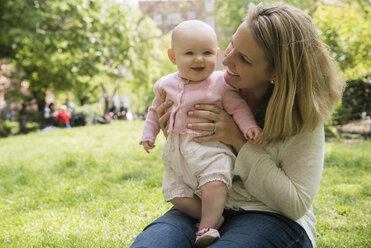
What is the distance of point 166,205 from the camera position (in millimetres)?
3906

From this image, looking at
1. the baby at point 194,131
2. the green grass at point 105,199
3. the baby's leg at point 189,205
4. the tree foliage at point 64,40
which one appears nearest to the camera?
the baby at point 194,131

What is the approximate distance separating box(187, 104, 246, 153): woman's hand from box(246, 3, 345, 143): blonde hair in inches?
8.9

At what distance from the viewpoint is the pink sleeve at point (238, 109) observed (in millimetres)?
1965

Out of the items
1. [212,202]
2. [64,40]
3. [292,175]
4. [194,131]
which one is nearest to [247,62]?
[194,131]

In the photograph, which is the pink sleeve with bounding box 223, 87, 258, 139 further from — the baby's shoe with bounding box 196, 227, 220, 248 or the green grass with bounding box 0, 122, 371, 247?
the green grass with bounding box 0, 122, 371, 247

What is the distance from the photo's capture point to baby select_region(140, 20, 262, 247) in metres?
1.94

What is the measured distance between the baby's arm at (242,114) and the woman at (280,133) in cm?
5

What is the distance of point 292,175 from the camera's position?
1.82m

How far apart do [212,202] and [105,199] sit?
2670 mm

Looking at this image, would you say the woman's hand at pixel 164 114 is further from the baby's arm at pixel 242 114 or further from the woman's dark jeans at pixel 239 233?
the woman's dark jeans at pixel 239 233

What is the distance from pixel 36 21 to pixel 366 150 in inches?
385

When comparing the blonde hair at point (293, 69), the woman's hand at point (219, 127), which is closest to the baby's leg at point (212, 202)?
the woman's hand at point (219, 127)

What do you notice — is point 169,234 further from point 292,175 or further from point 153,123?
point 153,123

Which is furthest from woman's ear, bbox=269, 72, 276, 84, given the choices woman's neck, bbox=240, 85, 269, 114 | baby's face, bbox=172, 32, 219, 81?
baby's face, bbox=172, 32, 219, 81
